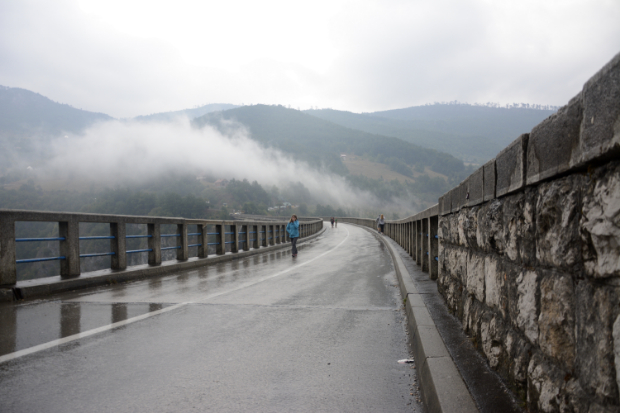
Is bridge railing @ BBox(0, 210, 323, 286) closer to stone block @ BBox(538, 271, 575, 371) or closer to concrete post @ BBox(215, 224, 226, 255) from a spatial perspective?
concrete post @ BBox(215, 224, 226, 255)

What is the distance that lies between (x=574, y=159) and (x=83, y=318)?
671cm

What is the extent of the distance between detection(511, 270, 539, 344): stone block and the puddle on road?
511 centimetres

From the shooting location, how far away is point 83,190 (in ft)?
590

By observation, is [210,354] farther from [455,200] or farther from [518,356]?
[455,200]

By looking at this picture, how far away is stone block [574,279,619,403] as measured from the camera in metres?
1.88

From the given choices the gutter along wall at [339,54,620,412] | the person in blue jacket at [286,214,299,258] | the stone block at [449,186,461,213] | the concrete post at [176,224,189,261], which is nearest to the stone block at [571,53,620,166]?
the gutter along wall at [339,54,620,412]

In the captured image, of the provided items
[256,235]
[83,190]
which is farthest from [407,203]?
[256,235]

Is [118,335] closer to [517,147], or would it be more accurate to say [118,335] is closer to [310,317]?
[310,317]

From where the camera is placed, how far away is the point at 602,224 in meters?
1.93

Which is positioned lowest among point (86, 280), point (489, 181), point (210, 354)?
point (210, 354)

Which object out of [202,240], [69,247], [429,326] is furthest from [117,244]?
[429,326]

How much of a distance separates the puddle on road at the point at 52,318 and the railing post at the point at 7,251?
0.95 meters

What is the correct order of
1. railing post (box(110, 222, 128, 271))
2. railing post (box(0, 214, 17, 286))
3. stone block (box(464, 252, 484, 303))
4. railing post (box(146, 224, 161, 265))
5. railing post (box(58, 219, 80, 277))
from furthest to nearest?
railing post (box(146, 224, 161, 265))
railing post (box(110, 222, 128, 271))
railing post (box(58, 219, 80, 277))
railing post (box(0, 214, 17, 286))
stone block (box(464, 252, 484, 303))

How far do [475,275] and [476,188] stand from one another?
0.87 metres
